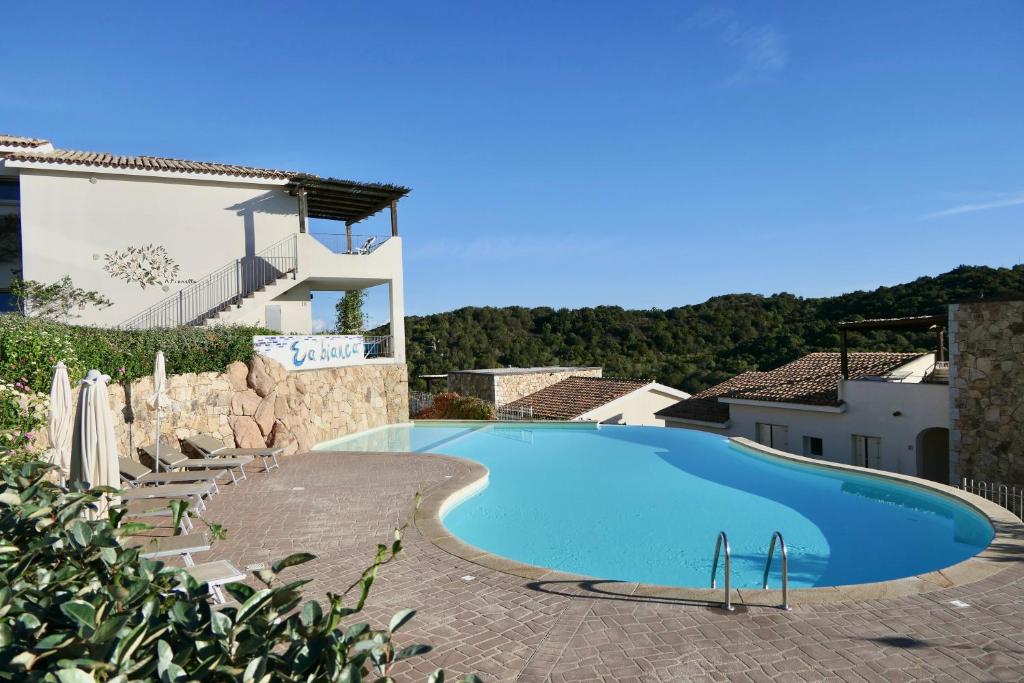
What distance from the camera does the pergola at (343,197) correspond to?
1930 centimetres

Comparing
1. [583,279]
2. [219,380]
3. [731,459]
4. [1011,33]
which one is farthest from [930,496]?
[583,279]

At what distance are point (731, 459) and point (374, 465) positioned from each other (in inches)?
356

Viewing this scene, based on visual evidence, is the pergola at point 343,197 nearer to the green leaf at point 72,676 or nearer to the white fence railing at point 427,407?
the white fence railing at point 427,407

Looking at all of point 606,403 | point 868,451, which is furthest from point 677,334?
point 868,451

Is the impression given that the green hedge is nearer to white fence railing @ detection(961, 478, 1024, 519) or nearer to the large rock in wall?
the large rock in wall

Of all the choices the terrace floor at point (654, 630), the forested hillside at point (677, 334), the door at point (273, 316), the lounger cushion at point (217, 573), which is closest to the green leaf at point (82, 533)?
the terrace floor at point (654, 630)

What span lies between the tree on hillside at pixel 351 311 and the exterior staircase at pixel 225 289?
22.0ft

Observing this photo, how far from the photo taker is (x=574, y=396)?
31.4 meters

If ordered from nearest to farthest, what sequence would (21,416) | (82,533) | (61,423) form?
1. (82,533)
2. (61,423)
3. (21,416)

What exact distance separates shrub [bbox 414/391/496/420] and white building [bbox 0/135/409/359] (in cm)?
458

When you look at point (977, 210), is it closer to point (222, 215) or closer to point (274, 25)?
point (274, 25)

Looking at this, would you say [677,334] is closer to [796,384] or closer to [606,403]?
[606,403]

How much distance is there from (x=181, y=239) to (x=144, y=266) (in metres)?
1.32

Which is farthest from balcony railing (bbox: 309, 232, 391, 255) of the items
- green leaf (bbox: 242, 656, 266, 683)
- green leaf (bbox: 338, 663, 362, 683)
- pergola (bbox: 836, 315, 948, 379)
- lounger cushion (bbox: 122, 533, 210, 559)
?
green leaf (bbox: 338, 663, 362, 683)
